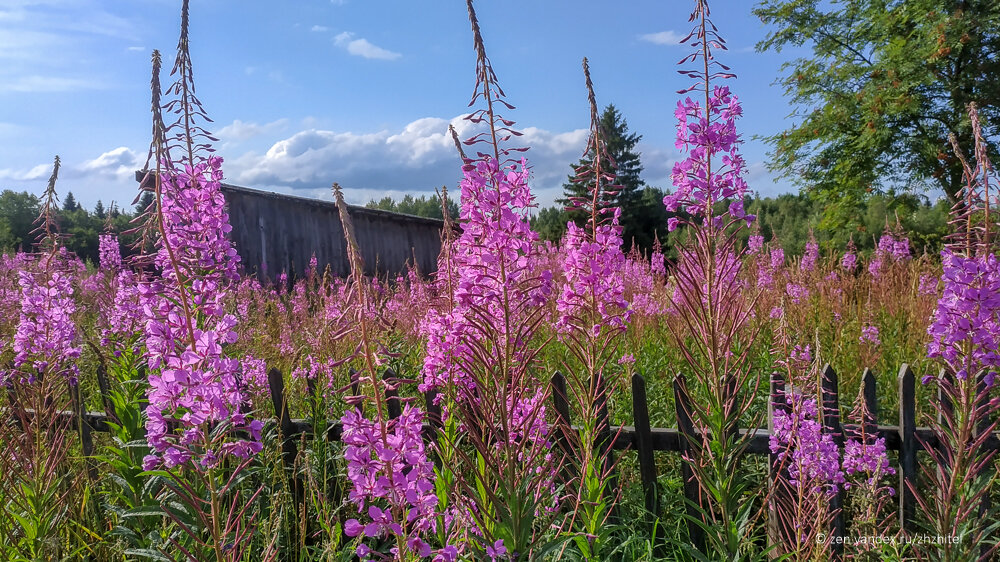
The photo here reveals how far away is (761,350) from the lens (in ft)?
17.7

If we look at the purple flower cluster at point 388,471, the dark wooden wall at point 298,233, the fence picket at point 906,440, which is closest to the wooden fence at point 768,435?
the fence picket at point 906,440

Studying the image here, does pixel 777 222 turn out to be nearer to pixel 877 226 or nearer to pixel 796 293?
pixel 877 226

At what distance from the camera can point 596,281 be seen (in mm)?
2602

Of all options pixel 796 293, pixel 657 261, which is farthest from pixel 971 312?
pixel 657 261

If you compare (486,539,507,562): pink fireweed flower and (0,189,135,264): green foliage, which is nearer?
(486,539,507,562): pink fireweed flower

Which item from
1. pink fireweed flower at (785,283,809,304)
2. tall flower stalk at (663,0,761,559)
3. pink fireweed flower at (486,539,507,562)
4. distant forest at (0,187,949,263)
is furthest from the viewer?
distant forest at (0,187,949,263)

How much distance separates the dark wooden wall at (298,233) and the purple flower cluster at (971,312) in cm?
1104

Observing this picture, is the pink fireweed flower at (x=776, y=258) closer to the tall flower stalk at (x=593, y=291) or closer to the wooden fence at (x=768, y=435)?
the wooden fence at (x=768, y=435)

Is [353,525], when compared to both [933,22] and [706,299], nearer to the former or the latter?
[706,299]

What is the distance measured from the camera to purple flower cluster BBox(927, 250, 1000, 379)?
2.31 metres

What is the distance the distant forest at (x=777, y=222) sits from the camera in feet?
67.2

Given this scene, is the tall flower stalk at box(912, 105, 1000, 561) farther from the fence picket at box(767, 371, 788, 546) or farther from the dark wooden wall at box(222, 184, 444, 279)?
the dark wooden wall at box(222, 184, 444, 279)

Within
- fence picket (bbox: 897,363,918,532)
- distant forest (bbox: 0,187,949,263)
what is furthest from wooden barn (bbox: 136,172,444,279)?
fence picket (bbox: 897,363,918,532)

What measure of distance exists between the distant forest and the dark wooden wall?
2438mm
